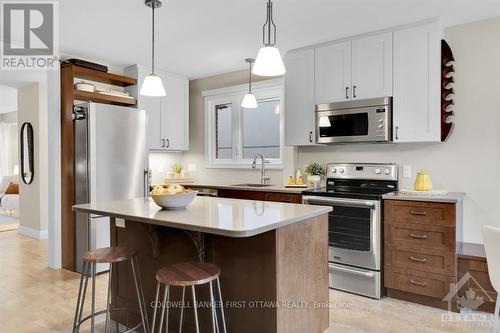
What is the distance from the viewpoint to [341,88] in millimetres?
3619

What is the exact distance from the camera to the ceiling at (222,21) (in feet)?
9.31

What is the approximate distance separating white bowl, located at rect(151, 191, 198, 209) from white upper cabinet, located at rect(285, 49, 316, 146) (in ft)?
6.54

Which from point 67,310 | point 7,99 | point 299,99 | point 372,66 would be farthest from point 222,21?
point 7,99

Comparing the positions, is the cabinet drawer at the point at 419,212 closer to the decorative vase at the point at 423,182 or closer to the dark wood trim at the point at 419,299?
the decorative vase at the point at 423,182

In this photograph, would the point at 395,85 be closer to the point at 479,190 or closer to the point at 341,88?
the point at 341,88

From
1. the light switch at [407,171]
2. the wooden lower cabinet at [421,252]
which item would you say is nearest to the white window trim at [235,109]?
the light switch at [407,171]

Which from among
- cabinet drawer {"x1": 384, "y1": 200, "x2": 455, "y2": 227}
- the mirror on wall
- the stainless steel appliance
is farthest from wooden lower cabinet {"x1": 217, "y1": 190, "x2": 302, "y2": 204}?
the mirror on wall

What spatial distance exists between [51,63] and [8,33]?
50cm

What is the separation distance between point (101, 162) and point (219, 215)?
2248mm

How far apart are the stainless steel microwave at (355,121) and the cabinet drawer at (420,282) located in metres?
1.21

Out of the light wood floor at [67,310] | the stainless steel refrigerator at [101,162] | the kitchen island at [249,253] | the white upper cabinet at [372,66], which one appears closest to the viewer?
the kitchen island at [249,253]

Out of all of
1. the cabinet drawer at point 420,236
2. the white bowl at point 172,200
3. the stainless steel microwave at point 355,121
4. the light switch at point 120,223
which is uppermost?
the stainless steel microwave at point 355,121

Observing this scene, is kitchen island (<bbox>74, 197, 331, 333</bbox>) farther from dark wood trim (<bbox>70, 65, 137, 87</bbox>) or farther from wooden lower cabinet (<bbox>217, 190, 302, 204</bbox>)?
dark wood trim (<bbox>70, 65, 137, 87</bbox>)

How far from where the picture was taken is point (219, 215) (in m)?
2.01
